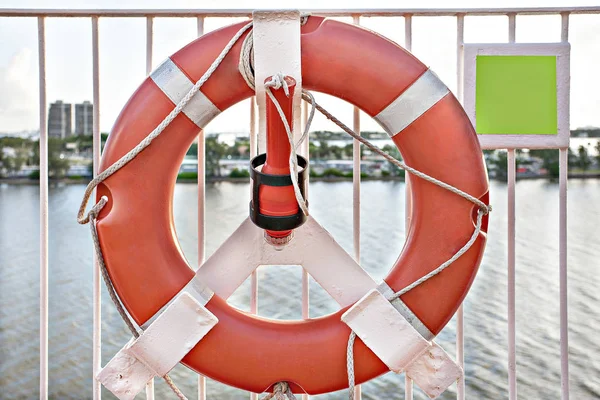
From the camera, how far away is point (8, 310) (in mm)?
6129

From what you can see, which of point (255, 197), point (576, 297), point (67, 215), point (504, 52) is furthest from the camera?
point (67, 215)

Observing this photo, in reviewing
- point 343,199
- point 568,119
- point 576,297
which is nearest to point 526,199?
point 343,199

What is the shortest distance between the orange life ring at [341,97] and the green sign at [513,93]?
30 centimetres

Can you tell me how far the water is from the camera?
4.63 m

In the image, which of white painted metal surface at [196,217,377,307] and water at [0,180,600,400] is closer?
white painted metal surface at [196,217,377,307]

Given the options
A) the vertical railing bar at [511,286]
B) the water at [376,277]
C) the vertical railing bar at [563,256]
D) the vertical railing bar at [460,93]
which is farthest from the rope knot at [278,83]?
the water at [376,277]

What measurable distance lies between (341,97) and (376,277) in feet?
18.1

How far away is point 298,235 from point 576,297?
6.46 metres

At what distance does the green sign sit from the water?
3.29m

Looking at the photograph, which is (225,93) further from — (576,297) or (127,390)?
(576,297)

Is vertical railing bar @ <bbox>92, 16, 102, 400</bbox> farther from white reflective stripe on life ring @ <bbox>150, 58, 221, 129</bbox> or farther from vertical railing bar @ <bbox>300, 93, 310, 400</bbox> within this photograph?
vertical railing bar @ <bbox>300, 93, 310, 400</bbox>

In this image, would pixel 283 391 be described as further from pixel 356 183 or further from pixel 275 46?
pixel 275 46

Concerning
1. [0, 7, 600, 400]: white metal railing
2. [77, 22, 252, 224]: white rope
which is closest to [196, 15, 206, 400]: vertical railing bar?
[0, 7, 600, 400]: white metal railing

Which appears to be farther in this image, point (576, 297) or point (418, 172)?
point (576, 297)
